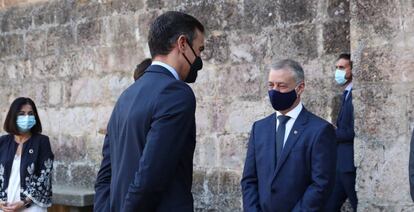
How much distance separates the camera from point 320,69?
5562 millimetres

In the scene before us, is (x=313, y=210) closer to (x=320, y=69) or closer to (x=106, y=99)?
(x=320, y=69)

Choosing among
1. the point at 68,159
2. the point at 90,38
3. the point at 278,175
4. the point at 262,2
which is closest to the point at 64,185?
the point at 68,159

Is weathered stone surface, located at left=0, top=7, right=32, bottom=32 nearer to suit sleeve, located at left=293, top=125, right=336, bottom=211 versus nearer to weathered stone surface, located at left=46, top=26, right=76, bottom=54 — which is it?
weathered stone surface, located at left=46, top=26, right=76, bottom=54

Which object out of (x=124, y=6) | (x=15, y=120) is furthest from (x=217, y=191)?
(x=124, y=6)

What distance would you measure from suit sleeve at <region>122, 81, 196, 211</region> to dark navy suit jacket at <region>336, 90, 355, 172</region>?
268 centimetres

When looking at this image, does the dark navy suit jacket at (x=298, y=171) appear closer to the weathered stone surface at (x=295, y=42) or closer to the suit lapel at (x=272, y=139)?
the suit lapel at (x=272, y=139)

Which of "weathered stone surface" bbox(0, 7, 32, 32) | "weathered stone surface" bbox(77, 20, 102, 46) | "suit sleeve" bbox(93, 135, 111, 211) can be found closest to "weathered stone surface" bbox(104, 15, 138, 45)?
"weathered stone surface" bbox(77, 20, 102, 46)

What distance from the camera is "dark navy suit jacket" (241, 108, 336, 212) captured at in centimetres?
380

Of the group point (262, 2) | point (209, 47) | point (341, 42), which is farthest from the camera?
point (209, 47)

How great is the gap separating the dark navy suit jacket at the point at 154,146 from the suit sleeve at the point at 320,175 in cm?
103

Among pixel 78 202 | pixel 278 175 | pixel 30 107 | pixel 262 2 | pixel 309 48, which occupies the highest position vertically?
pixel 262 2

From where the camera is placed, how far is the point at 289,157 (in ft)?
12.8

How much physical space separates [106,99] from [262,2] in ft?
7.07

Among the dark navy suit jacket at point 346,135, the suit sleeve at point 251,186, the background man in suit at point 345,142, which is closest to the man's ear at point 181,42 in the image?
the suit sleeve at point 251,186
